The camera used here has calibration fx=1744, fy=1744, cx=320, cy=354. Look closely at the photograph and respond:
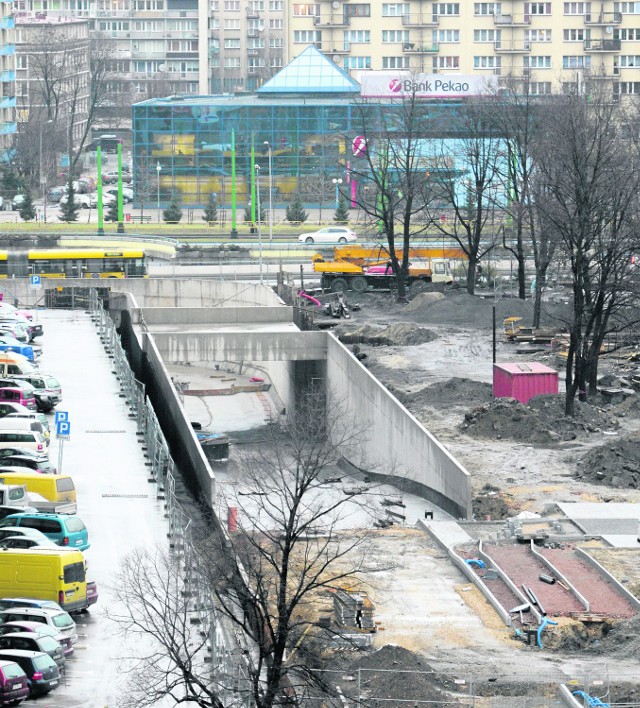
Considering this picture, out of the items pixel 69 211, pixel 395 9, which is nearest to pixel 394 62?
pixel 395 9

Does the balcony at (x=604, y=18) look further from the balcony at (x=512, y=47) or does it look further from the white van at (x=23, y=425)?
the white van at (x=23, y=425)

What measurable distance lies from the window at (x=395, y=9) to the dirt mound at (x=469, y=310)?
75.9 metres

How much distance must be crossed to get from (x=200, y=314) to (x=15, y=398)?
21257mm

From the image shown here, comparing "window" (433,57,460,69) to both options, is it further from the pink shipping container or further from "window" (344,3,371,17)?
the pink shipping container

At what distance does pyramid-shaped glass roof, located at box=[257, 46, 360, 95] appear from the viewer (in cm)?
11456

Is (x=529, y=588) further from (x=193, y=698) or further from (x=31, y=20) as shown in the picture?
(x=31, y=20)

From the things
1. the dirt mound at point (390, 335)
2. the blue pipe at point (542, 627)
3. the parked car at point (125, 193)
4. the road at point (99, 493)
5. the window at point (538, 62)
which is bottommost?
the dirt mound at point (390, 335)

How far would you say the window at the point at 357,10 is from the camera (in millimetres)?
148625

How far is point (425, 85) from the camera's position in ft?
364

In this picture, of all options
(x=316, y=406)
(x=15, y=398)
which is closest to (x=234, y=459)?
(x=316, y=406)

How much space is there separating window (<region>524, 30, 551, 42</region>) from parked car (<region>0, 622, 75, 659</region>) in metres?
126

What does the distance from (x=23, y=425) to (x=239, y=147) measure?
236ft

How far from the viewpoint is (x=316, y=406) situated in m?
60.2

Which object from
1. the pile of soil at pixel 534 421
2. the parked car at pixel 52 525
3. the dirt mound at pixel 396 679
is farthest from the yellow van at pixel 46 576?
the pile of soil at pixel 534 421
